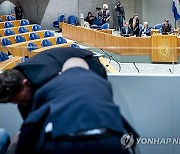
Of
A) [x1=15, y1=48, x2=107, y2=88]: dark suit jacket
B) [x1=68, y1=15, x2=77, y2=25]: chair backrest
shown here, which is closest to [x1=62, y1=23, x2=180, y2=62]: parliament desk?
[x1=68, y1=15, x2=77, y2=25]: chair backrest

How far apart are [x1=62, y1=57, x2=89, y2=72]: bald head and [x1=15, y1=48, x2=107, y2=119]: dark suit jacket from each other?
0.13 feet

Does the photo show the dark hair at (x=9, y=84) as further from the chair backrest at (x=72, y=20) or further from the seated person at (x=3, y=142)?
the chair backrest at (x=72, y=20)

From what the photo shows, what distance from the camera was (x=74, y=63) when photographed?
171cm

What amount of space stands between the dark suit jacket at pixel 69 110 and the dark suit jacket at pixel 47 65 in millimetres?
144

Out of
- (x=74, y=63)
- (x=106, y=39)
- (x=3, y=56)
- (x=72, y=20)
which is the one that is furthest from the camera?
(x=72, y=20)

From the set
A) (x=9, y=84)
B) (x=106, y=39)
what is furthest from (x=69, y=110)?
(x=106, y=39)

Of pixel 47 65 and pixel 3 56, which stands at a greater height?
pixel 47 65

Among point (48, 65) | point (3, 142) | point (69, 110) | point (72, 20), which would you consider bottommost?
point (3, 142)

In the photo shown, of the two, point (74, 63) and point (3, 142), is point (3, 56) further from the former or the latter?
point (74, 63)

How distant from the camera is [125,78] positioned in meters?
3.33

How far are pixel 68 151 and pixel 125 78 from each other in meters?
1.97

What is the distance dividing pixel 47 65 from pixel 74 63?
0.13 m

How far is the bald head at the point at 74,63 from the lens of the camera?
1676 millimetres

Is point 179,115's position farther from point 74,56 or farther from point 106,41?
point 106,41
